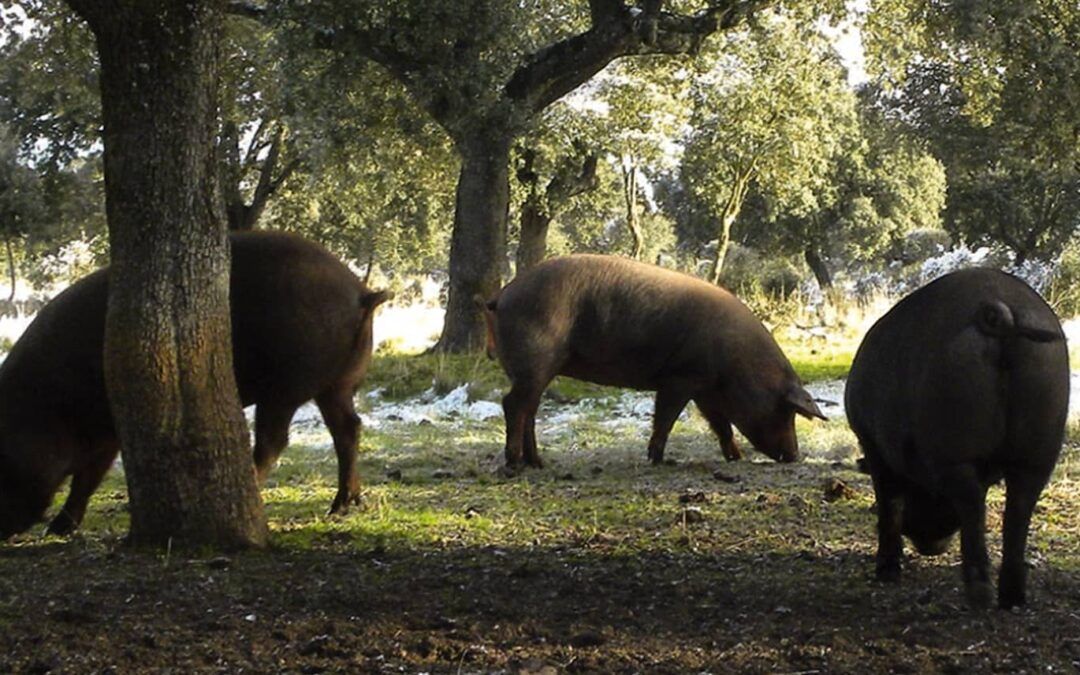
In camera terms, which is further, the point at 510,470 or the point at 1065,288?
the point at 1065,288

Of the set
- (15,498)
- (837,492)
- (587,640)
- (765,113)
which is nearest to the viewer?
(587,640)

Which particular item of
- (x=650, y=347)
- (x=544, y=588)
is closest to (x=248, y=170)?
(x=650, y=347)

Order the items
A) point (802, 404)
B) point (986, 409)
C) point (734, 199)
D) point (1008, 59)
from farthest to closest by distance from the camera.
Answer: point (734, 199) → point (1008, 59) → point (802, 404) → point (986, 409)

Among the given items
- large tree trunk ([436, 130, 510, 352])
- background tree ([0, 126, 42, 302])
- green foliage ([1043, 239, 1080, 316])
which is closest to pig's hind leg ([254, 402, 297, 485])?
large tree trunk ([436, 130, 510, 352])

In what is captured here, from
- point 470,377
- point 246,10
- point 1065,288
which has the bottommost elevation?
point 470,377

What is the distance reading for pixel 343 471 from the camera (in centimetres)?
773

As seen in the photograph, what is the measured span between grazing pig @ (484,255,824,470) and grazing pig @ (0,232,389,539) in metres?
3.08

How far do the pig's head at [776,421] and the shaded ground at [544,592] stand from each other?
5.68ft

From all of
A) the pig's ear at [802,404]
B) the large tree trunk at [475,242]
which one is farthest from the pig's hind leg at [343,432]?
the large tree trunk at [475,242]

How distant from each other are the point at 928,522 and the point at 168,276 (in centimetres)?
352

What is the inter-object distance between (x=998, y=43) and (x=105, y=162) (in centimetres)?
826

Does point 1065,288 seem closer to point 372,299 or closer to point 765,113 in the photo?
point 765,113

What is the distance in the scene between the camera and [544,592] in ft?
17.3

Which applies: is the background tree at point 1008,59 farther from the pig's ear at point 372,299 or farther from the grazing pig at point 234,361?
the grazing pig at point 234,361
